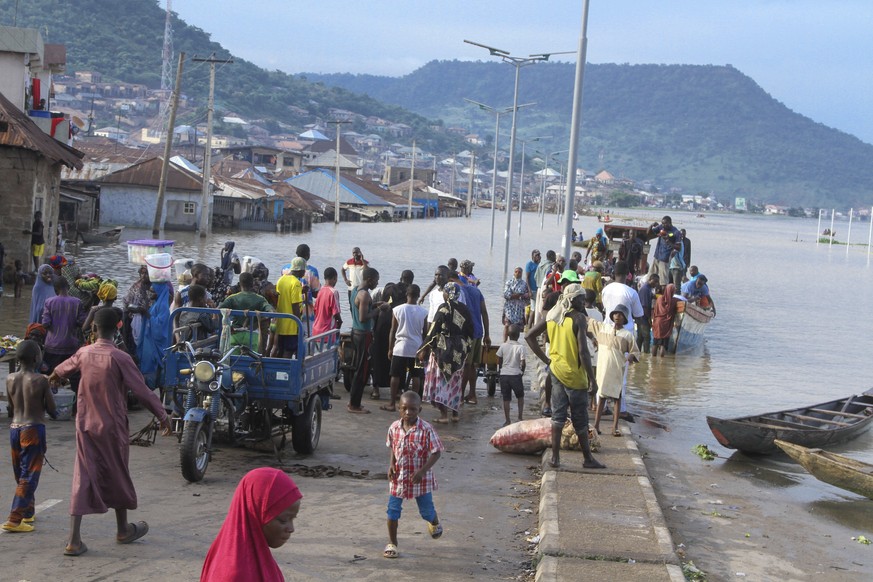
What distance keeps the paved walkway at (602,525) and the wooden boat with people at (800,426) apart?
2.07m

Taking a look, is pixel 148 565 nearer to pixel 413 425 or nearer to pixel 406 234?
pixel 413 425

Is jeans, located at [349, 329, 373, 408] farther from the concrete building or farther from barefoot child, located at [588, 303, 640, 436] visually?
the concrete building

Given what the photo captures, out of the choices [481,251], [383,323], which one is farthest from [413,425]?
[481,251]

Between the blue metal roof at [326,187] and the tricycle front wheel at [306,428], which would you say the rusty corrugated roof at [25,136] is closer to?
the tricycle front wheel at [306,428]

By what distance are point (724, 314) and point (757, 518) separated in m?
24.4

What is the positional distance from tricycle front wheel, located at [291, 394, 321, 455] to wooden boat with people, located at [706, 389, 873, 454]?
15.1 feet

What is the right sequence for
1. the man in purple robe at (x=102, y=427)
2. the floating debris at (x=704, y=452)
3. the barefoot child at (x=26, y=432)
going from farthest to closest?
the floating debris at (x=704, y=452)
the barefoot child at (x=26, y=432)
the man in purple robe at (x=102, y=427)

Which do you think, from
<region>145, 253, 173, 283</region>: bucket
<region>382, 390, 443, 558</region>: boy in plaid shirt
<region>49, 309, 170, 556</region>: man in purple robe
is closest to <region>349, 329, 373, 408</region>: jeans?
<region>145, 253, 173, 283</region>: bucket

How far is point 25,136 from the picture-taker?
23.0 metres

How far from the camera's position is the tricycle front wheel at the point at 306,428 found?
390 inches

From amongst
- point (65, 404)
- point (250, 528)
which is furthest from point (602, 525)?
point (65, 404)

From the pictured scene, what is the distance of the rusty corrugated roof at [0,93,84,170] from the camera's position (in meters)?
22.9

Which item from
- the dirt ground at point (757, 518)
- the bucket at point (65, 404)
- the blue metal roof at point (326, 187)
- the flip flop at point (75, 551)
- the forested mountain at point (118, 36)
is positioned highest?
the forested mountain at point (118, 36)

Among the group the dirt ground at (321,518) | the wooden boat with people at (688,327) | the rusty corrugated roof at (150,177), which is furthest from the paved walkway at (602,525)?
the rusty corrugated roof at (150,177)
